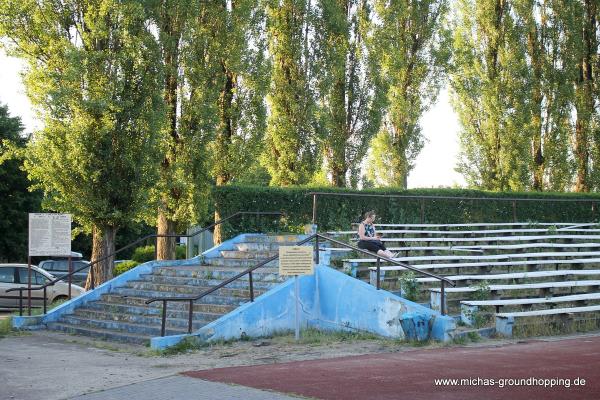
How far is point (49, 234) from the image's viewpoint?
17500mm

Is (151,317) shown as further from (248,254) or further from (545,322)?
(545,322)

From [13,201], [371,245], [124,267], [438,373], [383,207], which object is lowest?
[124,267]

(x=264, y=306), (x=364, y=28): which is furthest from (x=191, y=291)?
(x=364, y=28)

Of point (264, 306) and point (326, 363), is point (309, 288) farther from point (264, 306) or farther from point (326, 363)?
point (326, 363)

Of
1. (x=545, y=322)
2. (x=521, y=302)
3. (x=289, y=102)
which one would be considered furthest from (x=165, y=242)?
(x=545, y=322)

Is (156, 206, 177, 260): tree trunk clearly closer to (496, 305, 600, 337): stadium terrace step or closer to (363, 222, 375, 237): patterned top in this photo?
(363, 222, 375, 237): patterned top

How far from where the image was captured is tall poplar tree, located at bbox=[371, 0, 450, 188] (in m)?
29.4

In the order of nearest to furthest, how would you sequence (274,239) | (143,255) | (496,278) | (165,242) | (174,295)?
(496,278)
(174,295)
(274,239)
(165,242)
(143,255)

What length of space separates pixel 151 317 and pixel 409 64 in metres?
17.9

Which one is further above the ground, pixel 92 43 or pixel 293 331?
pixel 92 43

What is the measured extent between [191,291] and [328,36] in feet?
47.2

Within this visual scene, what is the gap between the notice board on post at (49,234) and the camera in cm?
1736

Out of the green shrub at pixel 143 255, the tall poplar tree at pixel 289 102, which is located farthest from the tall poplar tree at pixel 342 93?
the green shrub at pixel 143 255

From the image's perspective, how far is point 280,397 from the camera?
27.7ft
